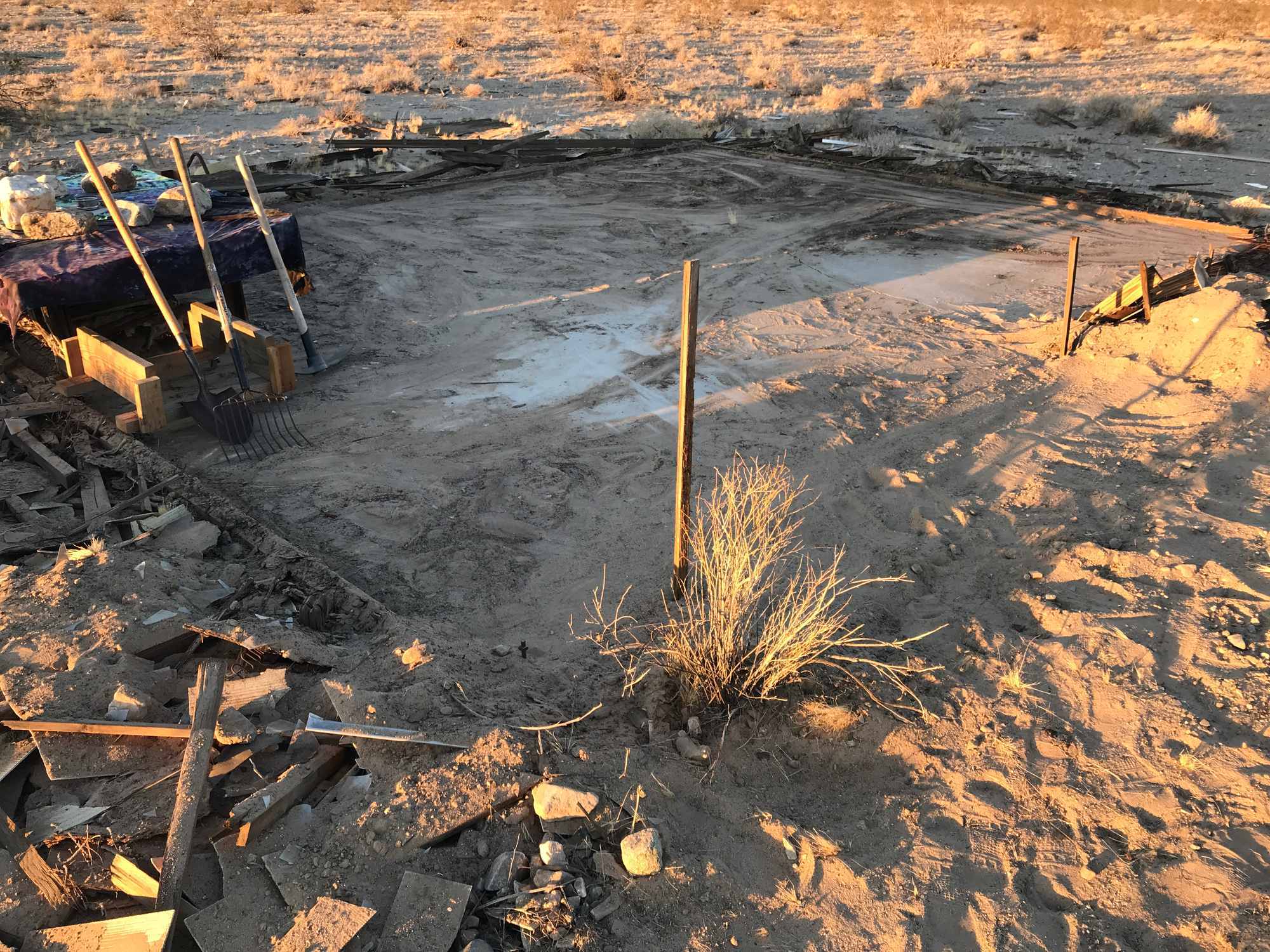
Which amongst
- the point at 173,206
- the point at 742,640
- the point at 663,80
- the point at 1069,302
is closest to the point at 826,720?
the point at 742,640

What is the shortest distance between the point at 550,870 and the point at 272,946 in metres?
0.93

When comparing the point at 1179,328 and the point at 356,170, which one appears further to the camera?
the point at 356,170

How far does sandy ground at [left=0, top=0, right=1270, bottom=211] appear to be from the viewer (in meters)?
16.9

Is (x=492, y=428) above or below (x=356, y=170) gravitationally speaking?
below

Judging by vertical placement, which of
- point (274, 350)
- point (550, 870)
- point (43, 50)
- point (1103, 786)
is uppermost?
point (43, 50)

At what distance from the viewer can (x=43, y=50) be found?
2462 centimetres

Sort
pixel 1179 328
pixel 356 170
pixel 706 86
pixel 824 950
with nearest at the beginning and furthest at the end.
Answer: pixel 824 950
pixel 1179 328
pixel 356 170
pixel 706 86

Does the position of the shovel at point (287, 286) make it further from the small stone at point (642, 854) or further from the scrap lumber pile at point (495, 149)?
the scrap lumber pile at point (495, 149)

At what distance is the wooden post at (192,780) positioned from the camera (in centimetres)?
312

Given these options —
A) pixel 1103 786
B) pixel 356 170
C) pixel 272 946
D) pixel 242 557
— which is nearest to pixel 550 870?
pixel 272 946

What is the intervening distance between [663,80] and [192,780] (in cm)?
2273

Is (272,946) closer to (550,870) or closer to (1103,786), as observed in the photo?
(550,870)

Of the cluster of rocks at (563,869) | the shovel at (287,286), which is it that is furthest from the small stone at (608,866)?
the shovel at (287,286)

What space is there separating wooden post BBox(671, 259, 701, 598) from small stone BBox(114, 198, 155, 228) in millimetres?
5750
